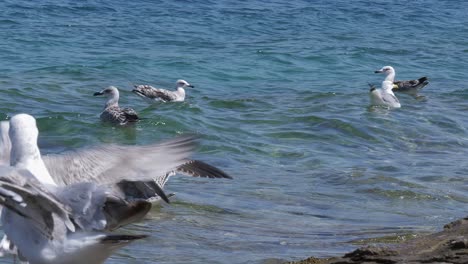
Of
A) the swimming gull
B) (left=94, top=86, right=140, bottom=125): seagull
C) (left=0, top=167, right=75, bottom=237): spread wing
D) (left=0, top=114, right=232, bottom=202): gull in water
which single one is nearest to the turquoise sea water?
(left=94, top=86, right=140, bottom=125): seagull

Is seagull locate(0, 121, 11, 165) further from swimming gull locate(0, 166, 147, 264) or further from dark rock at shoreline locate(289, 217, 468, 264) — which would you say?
dark rock at shoreline locate(289, 217, 468, 264)

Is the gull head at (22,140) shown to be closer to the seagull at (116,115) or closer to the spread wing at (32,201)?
the spread wing at (32,201)

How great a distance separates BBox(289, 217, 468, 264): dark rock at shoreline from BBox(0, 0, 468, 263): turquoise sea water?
53.5 inches

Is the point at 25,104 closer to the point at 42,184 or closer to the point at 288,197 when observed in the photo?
the point at 288,197

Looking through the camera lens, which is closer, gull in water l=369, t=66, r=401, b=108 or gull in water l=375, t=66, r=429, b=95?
gull in water l=369, t=66, r=401, b=108

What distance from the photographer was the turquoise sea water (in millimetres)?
7984

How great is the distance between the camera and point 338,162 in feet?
35.8

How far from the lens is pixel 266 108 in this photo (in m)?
14.4

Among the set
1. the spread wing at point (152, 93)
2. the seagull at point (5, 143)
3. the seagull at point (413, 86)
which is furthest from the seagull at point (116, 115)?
the seagull at point (5, 143)

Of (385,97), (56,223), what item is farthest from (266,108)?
(56,223)

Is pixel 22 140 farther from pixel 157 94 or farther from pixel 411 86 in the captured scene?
pixel 411 86

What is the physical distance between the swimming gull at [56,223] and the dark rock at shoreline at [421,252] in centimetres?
127

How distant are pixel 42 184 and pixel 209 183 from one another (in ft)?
14.6

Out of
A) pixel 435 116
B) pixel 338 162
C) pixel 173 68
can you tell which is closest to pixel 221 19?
pixel 173 68
